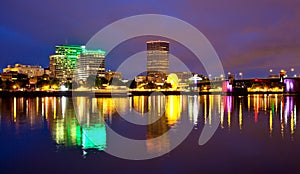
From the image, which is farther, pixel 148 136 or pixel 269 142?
pixel 148 136

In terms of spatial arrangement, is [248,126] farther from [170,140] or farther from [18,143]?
[18,143]

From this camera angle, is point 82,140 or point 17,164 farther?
point 82,140

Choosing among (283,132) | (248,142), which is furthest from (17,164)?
(283,132)

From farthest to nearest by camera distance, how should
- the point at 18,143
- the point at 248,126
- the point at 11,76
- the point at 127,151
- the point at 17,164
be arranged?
the point at 11,76, the point at 248,126, the point at 18,143, the point at 127,151, the point at 17,164

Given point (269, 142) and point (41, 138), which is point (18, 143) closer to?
point (41, 138)

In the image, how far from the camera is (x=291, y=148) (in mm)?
14742

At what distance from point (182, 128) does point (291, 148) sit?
23.6ft

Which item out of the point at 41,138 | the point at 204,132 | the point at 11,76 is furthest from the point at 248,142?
the point at 11,76

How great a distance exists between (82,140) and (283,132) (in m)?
11.0

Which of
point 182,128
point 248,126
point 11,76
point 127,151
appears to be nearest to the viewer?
point 127,151

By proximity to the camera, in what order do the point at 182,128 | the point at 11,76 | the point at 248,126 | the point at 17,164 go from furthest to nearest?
the point at 11,76 < the point at 248,126 < the point at 182,128 < the point at 17,164

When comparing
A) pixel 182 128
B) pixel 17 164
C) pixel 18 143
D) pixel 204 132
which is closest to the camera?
pixel 17 164

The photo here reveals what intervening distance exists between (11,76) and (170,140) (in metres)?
174

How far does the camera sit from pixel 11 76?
175m
